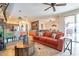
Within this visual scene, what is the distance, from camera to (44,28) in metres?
2.36

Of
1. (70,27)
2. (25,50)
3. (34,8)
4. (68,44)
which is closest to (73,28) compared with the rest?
(70,27)

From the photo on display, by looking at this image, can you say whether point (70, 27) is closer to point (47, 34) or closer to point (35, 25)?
point (47, 34)

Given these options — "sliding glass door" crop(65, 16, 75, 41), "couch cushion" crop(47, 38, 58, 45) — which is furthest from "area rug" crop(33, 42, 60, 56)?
"sliding glass door" crop(65, 16, 75, 41)

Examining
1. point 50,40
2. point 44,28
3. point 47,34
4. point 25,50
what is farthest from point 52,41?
point 25,50

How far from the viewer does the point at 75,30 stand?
234cm

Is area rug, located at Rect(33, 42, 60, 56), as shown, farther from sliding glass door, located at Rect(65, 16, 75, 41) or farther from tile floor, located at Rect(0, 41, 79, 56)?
sliding glass door, located at Rect(65, 16, 75, 41)

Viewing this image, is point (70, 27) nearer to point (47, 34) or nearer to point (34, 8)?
point (47, 34)

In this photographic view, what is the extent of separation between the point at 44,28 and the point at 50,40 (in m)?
0.26

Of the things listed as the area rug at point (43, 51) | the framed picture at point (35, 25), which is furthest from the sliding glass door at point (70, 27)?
the framed picture at point (35, 25)

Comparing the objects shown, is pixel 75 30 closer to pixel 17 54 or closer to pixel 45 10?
pixel 45 10

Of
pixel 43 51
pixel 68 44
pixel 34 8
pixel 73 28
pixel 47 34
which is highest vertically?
pixel 34 8

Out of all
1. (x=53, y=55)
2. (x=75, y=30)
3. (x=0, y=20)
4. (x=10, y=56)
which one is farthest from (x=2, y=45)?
(x=75, y=30)

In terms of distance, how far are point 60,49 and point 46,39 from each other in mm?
326

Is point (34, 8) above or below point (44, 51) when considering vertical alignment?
above
